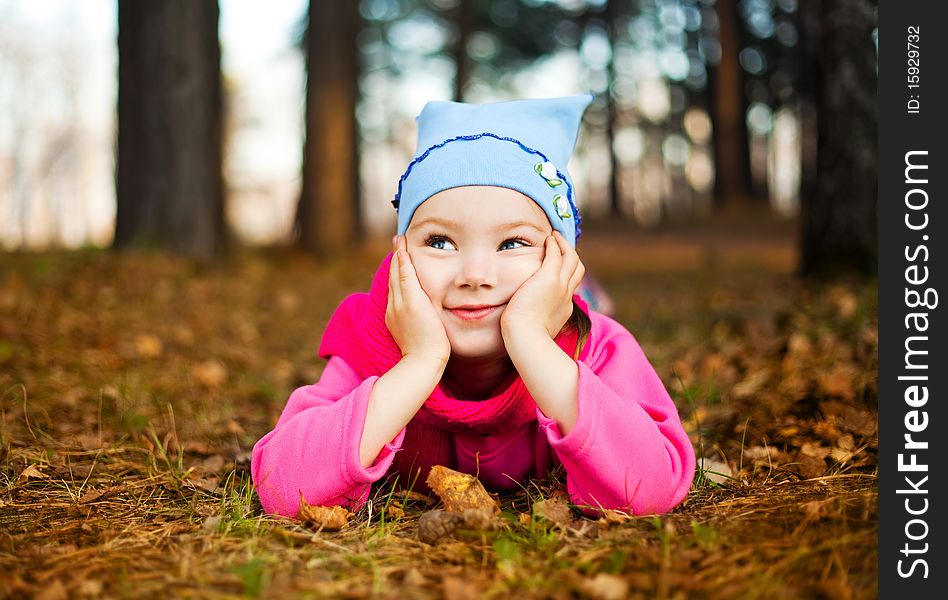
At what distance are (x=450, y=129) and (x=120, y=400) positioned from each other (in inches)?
83.8

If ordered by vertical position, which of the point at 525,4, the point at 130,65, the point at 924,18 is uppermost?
→ the point at 525,4

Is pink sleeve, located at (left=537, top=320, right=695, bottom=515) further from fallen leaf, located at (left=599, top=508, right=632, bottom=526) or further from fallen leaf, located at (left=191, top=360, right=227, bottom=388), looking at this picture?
fallen leaf, located at (left=191, top=360, right=227, bottom=388)

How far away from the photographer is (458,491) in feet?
7.18

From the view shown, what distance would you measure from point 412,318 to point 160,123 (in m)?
5.96

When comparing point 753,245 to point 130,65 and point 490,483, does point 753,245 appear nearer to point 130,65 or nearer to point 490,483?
point 130,65

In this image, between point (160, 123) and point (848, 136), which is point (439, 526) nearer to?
point (848, 136)

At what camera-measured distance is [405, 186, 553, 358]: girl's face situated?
84.4 inches

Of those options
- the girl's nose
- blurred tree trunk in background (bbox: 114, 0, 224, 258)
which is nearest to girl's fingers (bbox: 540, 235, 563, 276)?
the girl's nose

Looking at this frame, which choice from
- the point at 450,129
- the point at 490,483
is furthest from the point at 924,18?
the point at 490,483

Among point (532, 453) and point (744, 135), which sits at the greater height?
point (744, 135)

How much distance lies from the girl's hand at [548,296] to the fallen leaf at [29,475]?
5.17ft

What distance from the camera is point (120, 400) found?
3.55m

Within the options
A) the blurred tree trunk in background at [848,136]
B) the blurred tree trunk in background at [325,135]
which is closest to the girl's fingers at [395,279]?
the blurred tree trunk in background at [848,136]

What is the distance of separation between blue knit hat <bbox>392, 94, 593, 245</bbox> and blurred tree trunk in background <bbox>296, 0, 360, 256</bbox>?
921cm
